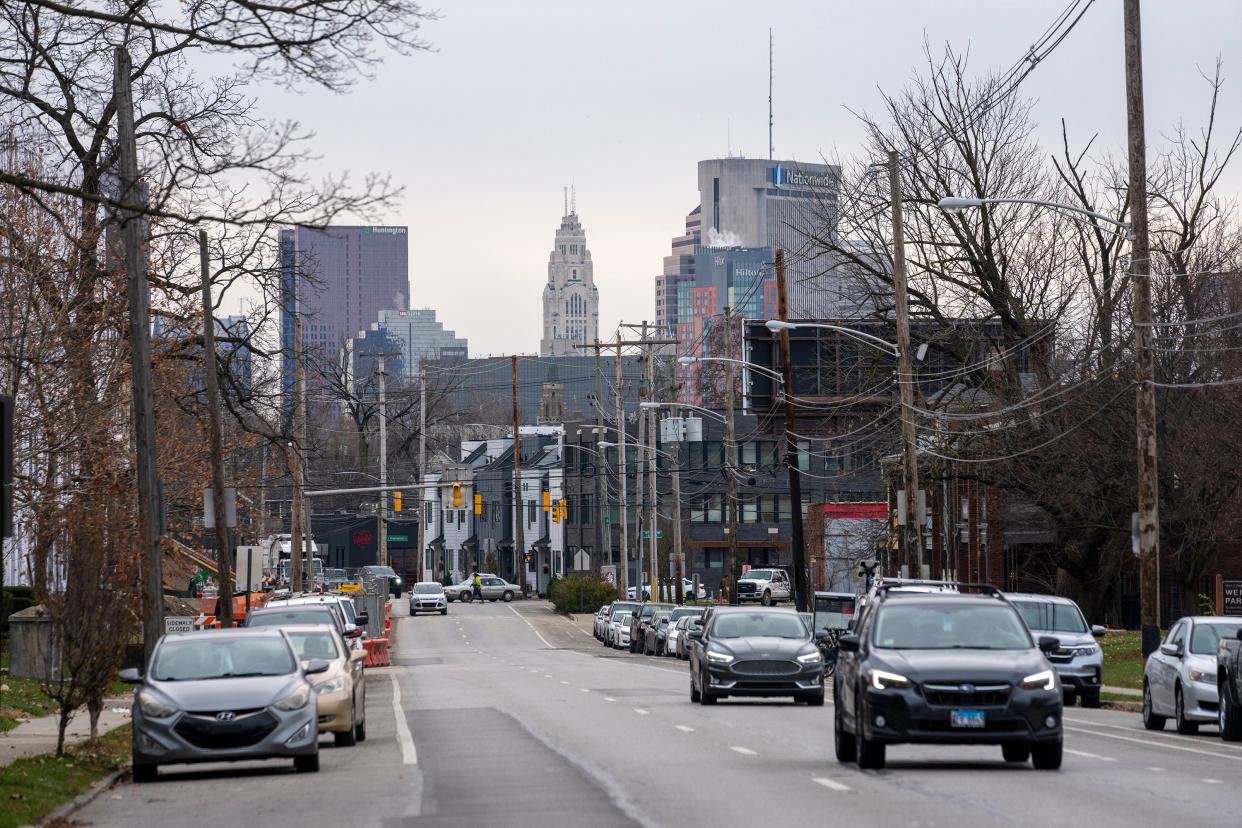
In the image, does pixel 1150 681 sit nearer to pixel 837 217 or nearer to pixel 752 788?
pixel 752 788

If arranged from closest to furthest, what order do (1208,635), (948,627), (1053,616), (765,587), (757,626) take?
(948,627) < (1208,635) < (757,626) < (1053,616) < (765,587)

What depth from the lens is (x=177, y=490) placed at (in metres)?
45.1

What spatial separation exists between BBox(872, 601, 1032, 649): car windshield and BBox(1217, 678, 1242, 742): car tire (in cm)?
549

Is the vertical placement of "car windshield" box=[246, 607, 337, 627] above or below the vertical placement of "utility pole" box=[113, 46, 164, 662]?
below

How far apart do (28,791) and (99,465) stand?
2075 centimetres

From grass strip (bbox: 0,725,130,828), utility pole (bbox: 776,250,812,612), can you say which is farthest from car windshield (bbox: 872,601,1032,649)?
utility pole (bbox: 776,250,812,612)

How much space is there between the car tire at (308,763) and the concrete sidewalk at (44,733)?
3044mm

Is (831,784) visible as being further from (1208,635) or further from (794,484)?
(794,484)

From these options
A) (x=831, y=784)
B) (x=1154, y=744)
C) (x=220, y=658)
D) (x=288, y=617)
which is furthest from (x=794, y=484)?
(x=831, y=784)

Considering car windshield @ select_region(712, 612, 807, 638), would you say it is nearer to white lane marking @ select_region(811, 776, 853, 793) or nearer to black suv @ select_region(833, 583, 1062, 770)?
black suv @ select_region(833, 583, 1062, 770)

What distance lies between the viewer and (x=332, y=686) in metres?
21.6

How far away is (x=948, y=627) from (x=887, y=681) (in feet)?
4.35

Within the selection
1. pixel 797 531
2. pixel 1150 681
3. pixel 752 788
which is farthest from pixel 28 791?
pixel 797 531

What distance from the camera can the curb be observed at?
1505 centimetres
